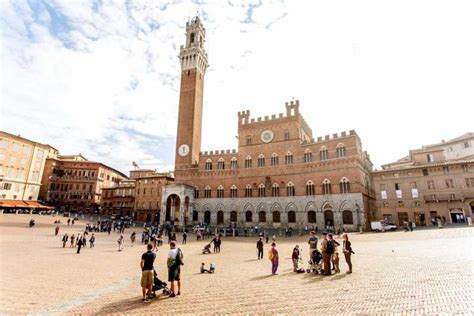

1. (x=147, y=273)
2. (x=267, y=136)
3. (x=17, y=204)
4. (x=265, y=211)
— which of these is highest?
(x=267, y=136)

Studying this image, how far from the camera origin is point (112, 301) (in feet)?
24.7

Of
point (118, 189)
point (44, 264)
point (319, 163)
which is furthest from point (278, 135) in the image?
point (118, 189)

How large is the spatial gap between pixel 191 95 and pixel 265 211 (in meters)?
26.2

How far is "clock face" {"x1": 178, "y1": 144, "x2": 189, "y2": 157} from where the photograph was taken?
148 feet

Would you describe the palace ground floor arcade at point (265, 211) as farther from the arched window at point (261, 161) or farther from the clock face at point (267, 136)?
the clock face at point (267, 136)

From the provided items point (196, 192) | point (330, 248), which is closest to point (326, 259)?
point (330, 248)

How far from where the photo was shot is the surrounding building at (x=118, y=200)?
2130 inches

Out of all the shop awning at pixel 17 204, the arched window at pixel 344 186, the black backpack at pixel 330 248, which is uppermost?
the arched window at pixel 344 186

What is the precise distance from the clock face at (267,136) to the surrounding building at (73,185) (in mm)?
40736

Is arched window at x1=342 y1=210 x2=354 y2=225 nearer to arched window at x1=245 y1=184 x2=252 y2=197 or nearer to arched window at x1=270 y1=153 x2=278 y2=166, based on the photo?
arched window at x1=270 y1=153 x2=278 y2=166

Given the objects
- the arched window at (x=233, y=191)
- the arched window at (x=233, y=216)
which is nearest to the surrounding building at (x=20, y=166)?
the arched window at (x=233, y=191)

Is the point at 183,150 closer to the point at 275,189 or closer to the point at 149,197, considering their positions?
the point at 149,197

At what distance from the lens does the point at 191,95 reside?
156 feet

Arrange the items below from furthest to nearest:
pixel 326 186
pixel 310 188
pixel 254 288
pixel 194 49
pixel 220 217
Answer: pixel 194 49, pixel 220 217, pixel 310 188, pixel 326 186, pixel 254 288
